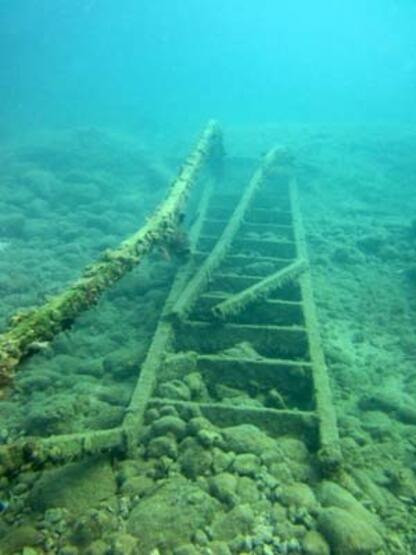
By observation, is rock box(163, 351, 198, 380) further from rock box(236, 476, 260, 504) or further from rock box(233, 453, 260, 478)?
rock box(236, 476, 260, 504)

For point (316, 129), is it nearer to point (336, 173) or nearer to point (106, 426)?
point (336, 173)

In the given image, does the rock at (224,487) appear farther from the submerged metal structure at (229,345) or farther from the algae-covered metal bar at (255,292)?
the algae-covered metal bar at (255,292)

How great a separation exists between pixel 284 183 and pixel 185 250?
6.35 m

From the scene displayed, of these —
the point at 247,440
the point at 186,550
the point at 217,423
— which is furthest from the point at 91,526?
the point at 217,423

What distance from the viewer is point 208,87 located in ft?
186

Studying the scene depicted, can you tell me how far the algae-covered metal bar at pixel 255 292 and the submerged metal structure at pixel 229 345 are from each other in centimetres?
1

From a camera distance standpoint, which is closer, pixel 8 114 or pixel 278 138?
pixel 278 138

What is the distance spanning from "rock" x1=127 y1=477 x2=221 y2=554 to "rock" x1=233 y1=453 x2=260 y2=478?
15.9 inches

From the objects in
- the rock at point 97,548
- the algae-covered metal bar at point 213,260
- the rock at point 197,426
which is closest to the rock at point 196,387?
the rock at point 197,426

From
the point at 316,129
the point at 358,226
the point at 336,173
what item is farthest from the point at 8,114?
the point at 358,226

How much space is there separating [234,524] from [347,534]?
0.80m

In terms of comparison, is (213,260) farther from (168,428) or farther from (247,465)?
(247,465)

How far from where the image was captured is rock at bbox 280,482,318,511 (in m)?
4.08

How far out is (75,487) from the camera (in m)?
4.15
